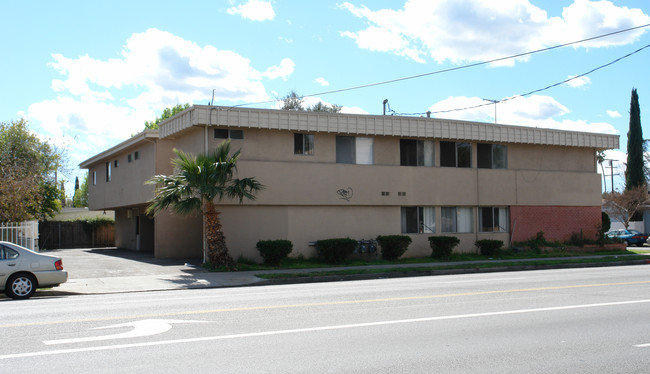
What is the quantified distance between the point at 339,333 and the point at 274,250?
1327 cm

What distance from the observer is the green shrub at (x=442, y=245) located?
2580cm

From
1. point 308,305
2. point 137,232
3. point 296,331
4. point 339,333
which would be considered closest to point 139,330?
point 296,331

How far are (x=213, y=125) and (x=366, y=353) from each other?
16595 millimetres

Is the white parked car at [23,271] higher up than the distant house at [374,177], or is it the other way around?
the distant house at [374,177]

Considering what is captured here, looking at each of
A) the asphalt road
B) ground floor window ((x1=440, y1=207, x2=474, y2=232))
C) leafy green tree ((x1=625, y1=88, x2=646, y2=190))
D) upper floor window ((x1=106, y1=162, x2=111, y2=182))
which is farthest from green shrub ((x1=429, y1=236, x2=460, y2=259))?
A: leafy green tree ((x1=625, y1=88, x2=646, y2=190))

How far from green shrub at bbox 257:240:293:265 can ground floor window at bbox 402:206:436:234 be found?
6.74 metres

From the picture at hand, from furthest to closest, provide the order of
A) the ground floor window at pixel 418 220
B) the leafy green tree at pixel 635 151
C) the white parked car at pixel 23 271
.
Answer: the leafy green tree at pixel 635 151 < the ground floor window at pixel 418 220 < the white parked car at pixel 23 271

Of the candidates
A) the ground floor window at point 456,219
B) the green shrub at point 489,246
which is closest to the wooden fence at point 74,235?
the ground floor window at point 456,219

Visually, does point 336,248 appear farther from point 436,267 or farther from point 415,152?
point 415,152

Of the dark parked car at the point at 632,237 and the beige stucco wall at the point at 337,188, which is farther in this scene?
the dark parked car at the point at 632,237

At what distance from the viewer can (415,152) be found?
27.2m

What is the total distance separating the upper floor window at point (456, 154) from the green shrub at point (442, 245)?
12.7 ft

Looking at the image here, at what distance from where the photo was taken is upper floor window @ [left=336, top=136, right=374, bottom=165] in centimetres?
2544

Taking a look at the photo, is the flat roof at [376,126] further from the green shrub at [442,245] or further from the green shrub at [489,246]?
the green shrub at [489,246]
